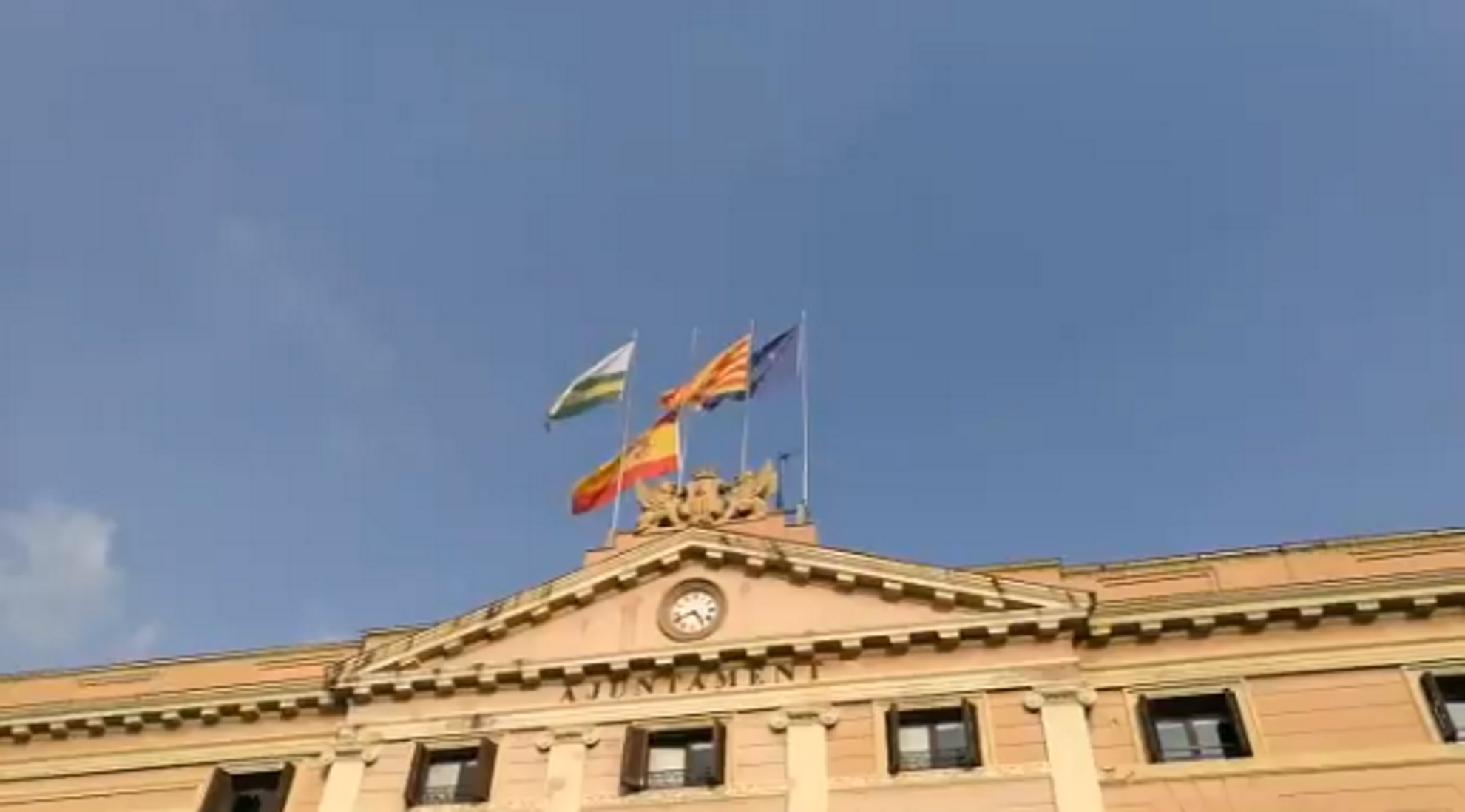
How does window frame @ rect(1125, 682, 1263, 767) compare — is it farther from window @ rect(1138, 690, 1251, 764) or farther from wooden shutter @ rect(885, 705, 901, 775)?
wooden shutter @ rect(885, 705, 901, 775)

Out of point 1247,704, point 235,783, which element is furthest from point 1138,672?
point 235,783

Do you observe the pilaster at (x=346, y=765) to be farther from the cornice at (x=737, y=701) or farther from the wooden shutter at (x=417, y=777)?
the wooden shutter at (x=417, y=777)

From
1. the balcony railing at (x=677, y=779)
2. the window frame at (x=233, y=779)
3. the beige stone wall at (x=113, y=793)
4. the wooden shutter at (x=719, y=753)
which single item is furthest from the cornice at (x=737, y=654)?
the beige stone wall at (x=113, y=793)

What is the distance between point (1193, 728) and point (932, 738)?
436 centimetres

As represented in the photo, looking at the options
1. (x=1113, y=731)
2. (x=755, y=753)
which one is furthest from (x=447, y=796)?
(x=1113, y=731)

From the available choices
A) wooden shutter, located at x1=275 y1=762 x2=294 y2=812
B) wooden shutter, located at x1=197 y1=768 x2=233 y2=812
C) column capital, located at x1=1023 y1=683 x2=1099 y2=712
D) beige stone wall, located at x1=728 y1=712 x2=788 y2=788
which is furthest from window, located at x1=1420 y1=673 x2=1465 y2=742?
wooden shutter, located at x1=197 y1=768 x2=233 y2=812

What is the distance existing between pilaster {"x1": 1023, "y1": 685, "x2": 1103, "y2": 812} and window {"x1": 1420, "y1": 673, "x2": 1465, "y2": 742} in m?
5.23

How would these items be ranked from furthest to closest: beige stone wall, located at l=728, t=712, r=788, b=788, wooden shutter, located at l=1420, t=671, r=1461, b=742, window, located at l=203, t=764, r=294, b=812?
window, located at l=203, t=764, r=294, b=812
beige stone wall, located at l=728, t=712, r=788, b=788
wooden shutter, located at l=1420, t=671, r=1461, b=742

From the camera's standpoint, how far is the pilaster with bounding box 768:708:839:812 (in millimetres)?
21406

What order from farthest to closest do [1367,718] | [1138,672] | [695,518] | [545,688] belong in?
[695,518] → [545,688] → [1138,672] → [1367,718]

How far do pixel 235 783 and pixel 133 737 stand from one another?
106 inches

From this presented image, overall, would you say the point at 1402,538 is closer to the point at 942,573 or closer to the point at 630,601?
the point at 942,573

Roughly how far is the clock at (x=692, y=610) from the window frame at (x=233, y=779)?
761 cm

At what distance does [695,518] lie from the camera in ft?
86.3
